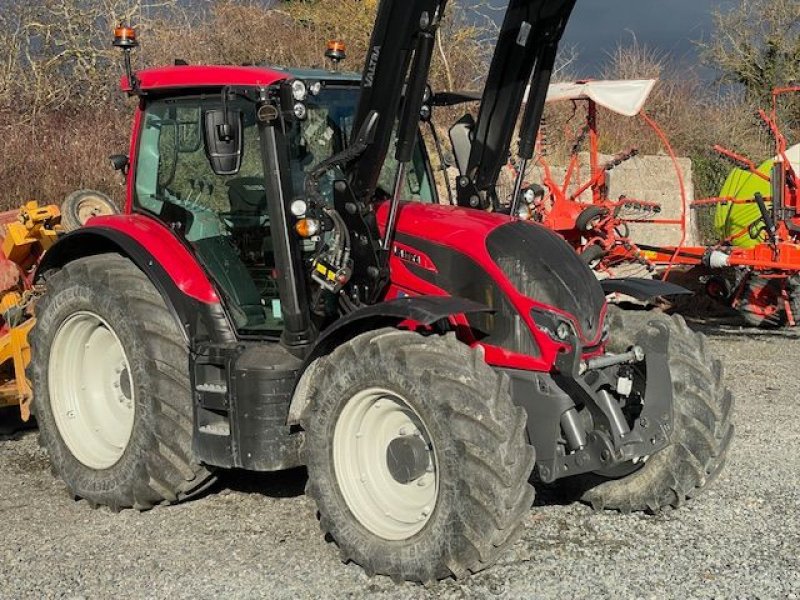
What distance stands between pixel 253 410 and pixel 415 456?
0.84 metres

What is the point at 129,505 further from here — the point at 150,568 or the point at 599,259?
the point at 599,259

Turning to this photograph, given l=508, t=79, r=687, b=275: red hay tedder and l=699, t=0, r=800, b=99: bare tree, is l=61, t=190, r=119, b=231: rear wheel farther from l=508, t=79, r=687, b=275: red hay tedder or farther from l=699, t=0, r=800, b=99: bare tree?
l=699, t=0, r=800, b=99: bare tree

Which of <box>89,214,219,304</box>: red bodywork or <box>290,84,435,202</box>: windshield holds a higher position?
<box>290,84,435,202</box>: windshield

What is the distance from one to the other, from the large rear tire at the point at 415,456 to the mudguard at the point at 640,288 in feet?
3.84

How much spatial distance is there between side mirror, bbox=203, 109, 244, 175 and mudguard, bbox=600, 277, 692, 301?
1.80m

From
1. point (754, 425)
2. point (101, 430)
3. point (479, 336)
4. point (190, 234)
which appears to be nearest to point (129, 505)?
point (101, 430)

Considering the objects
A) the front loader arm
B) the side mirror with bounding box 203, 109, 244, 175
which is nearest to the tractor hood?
the front loader arm

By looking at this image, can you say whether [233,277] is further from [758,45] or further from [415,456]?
[758,45]

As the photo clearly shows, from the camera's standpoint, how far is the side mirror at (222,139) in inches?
166

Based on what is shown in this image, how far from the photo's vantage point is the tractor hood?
422cm

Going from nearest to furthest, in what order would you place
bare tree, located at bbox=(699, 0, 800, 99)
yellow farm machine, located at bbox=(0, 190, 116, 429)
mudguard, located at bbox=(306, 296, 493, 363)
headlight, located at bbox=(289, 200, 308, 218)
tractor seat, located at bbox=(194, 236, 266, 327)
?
1. mudguard, located at bbox=(306, 296, 493, 363)
2. headlight, located at bbox=(289, 200, 308, 218)
3. tractor seat, located at bbox=(194, 236, 266, 327)
4. yellow farm machine, located at bbox=(0, 190, 116, 429)
5. bare tree, located at bbox=(699, 0, 800, 99)

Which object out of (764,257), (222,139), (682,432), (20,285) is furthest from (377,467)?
(764,257)

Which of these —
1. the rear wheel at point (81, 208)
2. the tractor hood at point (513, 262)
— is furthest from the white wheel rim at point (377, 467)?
Answer: the rear wheel at point (81, 208)

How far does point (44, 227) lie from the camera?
636 cm
